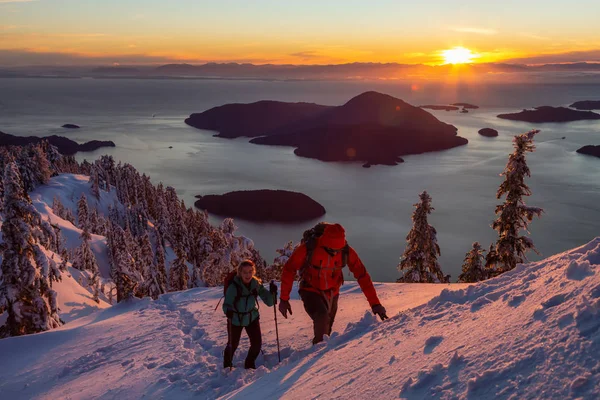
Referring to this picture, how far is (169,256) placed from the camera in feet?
206

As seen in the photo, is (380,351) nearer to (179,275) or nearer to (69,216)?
(179,275)

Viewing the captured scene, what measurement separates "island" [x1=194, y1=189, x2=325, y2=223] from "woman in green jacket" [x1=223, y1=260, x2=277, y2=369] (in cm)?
8857

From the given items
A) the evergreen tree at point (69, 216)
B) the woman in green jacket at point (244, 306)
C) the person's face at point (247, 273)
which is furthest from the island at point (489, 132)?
the person's face at point (247, 273)

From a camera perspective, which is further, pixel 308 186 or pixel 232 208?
pixel 308 186

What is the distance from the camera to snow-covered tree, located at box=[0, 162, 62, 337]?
15.1 meters

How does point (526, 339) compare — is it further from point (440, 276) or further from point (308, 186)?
point (308, 186)

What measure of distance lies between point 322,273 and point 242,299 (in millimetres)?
1300

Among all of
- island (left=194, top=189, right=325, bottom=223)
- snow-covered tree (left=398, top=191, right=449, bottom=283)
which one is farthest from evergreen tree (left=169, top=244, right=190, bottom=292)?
island (left=194, top=189, right=325, bottom=223)

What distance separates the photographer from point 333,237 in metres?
6.00

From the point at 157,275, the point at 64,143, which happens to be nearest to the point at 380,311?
the point at 157,275

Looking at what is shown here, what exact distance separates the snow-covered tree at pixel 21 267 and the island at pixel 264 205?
80.0 m

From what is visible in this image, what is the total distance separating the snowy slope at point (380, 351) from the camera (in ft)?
11.2

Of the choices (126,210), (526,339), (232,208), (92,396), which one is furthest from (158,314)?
(232,208)

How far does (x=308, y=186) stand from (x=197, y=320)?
365ft
